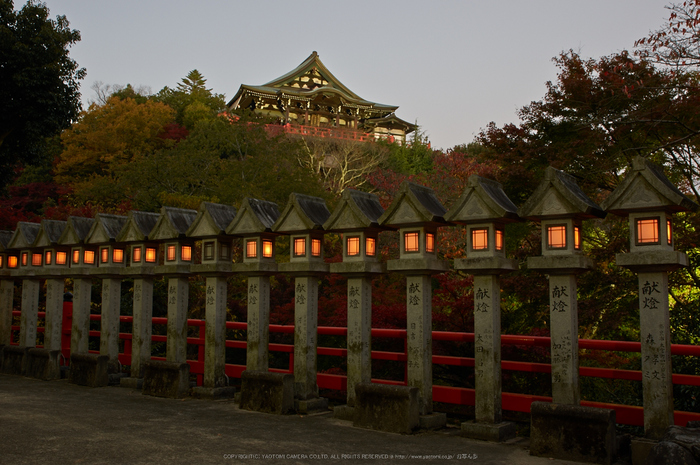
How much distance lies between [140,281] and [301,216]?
4236 millimetres

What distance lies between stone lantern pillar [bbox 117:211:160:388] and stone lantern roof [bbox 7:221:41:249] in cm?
364

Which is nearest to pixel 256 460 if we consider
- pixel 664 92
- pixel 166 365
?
pixel 166 365

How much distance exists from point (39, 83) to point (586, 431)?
48.0ft

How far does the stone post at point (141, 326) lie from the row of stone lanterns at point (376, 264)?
26 millimetres

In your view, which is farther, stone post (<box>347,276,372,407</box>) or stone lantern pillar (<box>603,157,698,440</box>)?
stone post (<box>347,276,372,407</box>)

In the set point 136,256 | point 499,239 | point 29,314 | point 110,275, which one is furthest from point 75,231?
point 499,239

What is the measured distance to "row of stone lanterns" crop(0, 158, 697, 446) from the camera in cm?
615

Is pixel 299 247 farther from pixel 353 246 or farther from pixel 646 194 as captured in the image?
pixel 646 194

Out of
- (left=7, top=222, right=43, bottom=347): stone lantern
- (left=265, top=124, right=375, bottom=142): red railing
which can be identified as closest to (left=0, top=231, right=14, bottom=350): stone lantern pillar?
(left=7, top=222, right=43, bottom=347): stone lantern

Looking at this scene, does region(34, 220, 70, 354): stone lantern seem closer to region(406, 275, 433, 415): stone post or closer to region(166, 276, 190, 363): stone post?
region(166, 276, 190, 363): stone post

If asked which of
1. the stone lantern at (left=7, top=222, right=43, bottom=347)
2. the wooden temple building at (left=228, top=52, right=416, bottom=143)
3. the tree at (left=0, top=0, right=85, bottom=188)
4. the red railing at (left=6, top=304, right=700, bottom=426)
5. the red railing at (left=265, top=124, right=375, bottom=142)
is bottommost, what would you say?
the red railing at (left=6, top=304, right=700, bottom=426)

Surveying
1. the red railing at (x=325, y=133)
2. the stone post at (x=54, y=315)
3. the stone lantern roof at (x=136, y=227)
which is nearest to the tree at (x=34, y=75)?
the stone post at (x=54, y=315)

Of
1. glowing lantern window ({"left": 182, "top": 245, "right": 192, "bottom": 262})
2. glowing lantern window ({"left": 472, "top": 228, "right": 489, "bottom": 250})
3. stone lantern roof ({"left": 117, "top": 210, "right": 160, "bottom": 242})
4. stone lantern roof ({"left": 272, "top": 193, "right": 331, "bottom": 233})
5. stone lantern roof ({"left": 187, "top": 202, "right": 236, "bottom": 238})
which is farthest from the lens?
stone lantern roof ({"left": 117, "top": 210, "right": 160, "bottom": 242})

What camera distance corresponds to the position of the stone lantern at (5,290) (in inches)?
555
